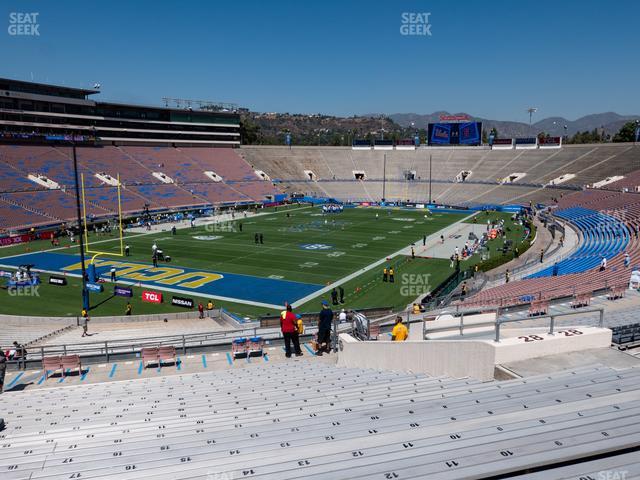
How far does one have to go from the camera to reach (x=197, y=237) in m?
42.4

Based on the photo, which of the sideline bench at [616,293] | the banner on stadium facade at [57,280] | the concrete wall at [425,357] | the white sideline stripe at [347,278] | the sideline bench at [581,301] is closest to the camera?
the concrete wall at [425,357]

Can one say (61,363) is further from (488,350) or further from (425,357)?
(488,350)

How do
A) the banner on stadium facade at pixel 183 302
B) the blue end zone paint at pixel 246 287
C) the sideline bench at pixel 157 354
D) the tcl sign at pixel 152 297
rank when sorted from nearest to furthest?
the sideline bench at pixel 157 354, the banner on stadium facade at pixel 183 302, the tcl sign at pixel 152 297, the blue end zone paint at pixel 246 287

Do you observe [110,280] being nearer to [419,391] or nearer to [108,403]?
[108,403]

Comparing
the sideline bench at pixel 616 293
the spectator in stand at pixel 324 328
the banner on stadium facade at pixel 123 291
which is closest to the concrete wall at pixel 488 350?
the spectator in stand at pixel 324 328

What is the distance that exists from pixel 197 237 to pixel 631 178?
4694cm

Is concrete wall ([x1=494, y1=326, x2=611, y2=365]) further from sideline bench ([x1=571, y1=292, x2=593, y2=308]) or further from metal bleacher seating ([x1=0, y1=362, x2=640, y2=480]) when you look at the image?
sideline bench ([x1=571, y1=292, x2=593, y2=308])

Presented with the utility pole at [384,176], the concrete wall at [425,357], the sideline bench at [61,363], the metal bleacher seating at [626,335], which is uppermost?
the utility pole at [384,176]

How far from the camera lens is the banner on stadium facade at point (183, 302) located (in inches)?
938

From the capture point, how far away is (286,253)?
118 feet

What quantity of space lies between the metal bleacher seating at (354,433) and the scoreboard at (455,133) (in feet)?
269

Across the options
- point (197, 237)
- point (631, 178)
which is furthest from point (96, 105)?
point (631, 178)

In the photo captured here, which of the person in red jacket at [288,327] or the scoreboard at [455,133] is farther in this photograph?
the scoreboard at [455,133]

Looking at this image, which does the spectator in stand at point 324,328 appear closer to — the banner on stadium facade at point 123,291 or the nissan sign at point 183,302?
the nissan sign at point 183,302
